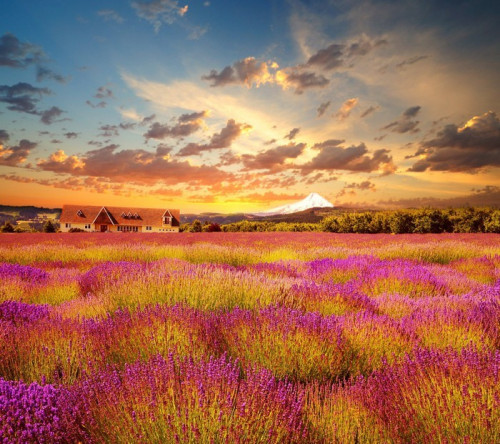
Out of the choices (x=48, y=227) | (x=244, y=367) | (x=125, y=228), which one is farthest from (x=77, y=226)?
(x=244, y=367)

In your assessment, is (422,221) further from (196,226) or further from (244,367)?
(196,226)

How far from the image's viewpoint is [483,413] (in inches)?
64.4

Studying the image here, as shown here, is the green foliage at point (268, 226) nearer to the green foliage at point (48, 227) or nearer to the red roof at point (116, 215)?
the red roof at point (116, 215)

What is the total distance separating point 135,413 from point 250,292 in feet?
9.21

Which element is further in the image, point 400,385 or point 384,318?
point 384,318

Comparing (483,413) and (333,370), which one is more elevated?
(483,413)

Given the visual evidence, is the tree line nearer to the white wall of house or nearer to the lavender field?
the lavender field

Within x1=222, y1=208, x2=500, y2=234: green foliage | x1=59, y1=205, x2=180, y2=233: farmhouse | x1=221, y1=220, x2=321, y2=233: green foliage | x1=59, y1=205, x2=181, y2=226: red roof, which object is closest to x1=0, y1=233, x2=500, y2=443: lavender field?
x1=222, y1=208, x2=500, y2=234: green foliage

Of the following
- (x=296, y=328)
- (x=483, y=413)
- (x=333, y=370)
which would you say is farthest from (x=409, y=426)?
(x=296, y=328)

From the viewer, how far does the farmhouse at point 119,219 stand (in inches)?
2423

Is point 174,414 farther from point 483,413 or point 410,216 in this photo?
point 410,216

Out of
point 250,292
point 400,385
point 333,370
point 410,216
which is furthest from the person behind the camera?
point 410,216

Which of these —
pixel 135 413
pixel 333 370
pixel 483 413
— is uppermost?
pixel 135 413

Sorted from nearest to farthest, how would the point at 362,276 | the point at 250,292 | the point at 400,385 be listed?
the point at 400,385 → the point at 250,292 → the point at 362,276
